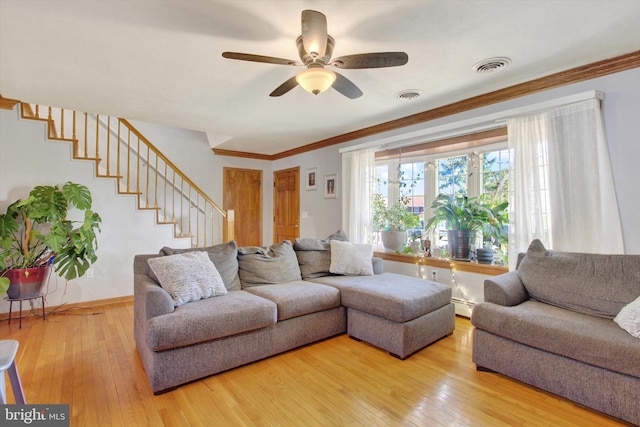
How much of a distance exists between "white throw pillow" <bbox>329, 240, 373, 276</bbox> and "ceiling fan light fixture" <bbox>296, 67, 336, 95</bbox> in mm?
1840

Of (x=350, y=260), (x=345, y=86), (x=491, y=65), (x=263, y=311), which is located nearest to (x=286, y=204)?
(x=350, y=260)

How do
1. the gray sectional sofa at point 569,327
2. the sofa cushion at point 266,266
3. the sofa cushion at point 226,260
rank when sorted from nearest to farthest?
the gray sectional sofa at point 569,327
the sofa cushion at point 226,260
the sofa cushion at point 266,266

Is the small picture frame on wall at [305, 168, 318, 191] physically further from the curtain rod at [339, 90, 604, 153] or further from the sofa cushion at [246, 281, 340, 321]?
the sofa cushion at [246, 281, 340, 321]

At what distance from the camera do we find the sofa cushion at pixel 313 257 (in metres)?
3.29

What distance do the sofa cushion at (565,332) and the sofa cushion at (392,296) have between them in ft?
1.34

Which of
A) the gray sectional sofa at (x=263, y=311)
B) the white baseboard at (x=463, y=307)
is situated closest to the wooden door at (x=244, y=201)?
the gray sectional sofa at (x=263, y=311)

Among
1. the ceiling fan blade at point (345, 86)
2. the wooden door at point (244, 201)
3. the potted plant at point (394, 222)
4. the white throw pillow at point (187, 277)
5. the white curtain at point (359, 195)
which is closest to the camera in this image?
the ceiling fan blade at point (345, 86)

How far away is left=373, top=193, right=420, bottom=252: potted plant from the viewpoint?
13.0 feet

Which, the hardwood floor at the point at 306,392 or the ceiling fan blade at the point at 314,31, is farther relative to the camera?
the hardwood floor at the point at 306,392

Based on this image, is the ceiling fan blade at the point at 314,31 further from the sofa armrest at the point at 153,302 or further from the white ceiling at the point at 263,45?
the sofa armrest at the point at 153,302

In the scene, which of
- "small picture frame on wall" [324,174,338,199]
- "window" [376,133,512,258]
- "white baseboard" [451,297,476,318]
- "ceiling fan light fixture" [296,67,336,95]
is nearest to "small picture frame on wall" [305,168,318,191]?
"small picture frame on wall" [324,174,338,199]

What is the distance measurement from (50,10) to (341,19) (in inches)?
67.0

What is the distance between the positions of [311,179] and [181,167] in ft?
7.43

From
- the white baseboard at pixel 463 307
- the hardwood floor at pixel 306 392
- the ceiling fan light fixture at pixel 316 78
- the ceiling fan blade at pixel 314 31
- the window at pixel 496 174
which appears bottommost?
the hardwood floor at pixel 306 392
